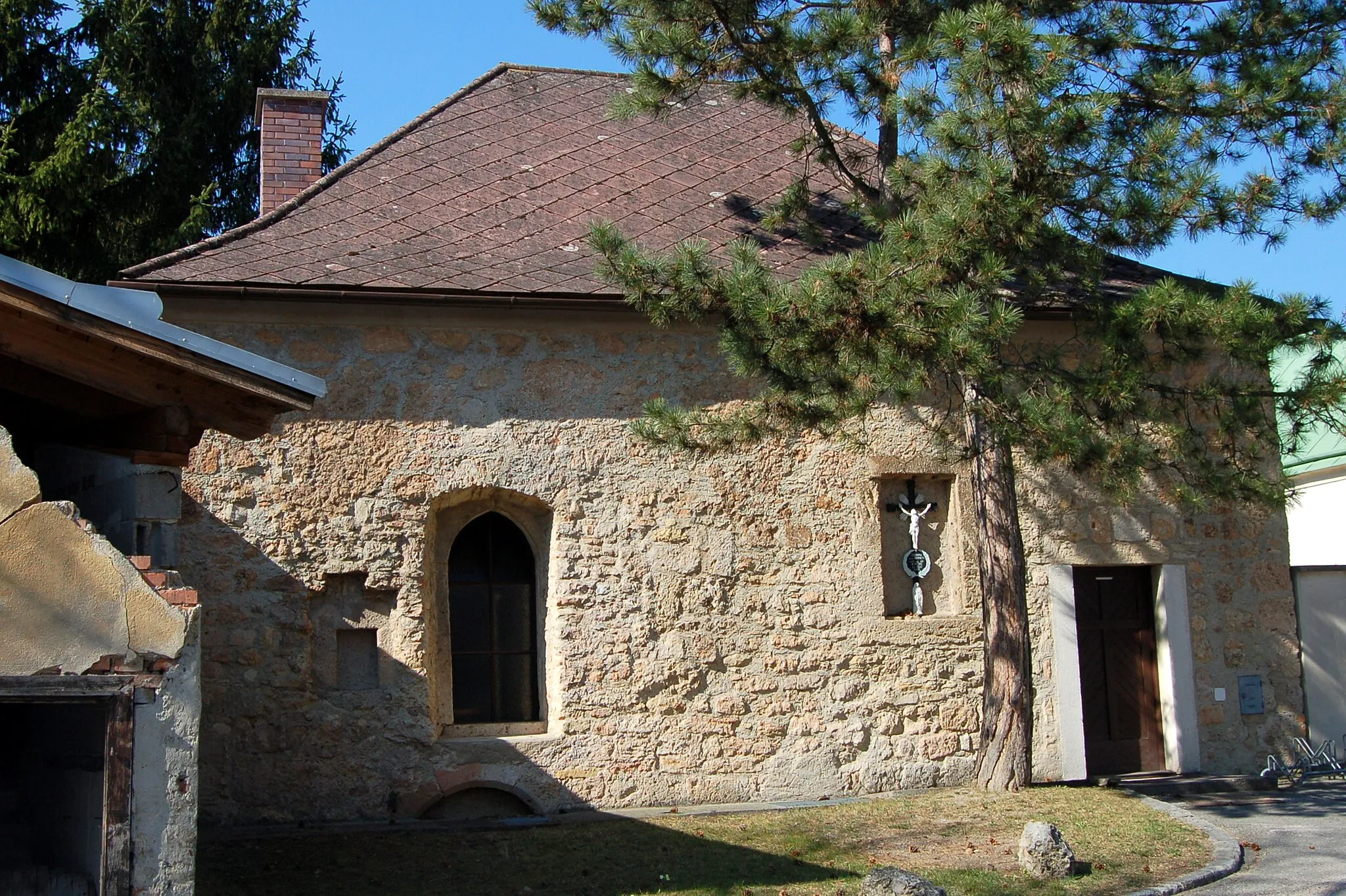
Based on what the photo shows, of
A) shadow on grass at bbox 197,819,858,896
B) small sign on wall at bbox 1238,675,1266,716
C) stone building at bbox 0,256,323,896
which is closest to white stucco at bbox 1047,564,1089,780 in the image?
small sign on wall at bbox 1238,675,1266,716

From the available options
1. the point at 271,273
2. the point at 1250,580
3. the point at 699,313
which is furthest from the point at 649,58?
the point at 1250,580

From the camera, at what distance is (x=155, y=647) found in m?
4.92

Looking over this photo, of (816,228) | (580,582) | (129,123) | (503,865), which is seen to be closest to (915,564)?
(580,582)

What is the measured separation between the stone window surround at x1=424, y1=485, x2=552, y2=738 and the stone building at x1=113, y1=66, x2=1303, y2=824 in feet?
0.08

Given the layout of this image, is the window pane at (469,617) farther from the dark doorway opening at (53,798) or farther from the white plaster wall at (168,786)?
the white plaster wall at (168,786)

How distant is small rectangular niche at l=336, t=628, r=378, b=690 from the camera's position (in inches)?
353

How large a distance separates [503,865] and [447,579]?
2.76 metres

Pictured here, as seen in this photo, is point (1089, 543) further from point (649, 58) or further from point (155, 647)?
point (155, 647)

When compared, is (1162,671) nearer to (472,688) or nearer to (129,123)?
(472,688)

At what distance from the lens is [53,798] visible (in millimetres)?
6324

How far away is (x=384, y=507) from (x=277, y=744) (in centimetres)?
172

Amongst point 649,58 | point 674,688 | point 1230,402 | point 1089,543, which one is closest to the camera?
point 1230,402

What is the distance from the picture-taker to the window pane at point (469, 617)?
946cm

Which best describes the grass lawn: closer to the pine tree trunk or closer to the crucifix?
the pine tree trunk
